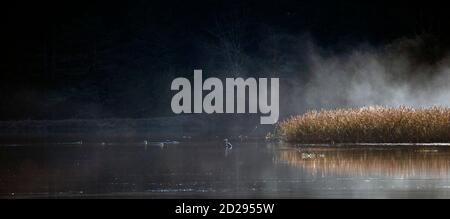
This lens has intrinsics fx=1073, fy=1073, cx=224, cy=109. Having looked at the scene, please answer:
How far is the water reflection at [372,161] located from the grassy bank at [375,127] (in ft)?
9.28

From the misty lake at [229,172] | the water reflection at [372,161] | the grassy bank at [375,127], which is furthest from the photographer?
the grassy bank at [375,127]

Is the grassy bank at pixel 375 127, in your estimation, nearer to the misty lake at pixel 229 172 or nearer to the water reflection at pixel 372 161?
the misty lake at pixel 229 172

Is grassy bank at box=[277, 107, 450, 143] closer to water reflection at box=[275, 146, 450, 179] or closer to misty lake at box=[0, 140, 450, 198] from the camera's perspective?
misty lake at box=[0, 140, 450, 198]

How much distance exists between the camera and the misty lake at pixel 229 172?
2292 centimetres

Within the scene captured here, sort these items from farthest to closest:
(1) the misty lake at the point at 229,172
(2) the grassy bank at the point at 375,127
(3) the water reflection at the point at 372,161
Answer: (2) the grassy bank at the point at 375,127
(3) the water reflection at the point at 372,161
(1) the misty lake at the point at 229,172

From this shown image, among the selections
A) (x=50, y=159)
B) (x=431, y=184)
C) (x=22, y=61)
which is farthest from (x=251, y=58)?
(x=431, y=184)

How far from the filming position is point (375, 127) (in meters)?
39.2

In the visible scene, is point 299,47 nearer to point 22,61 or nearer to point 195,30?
point 195,30

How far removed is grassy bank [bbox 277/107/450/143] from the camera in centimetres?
3822

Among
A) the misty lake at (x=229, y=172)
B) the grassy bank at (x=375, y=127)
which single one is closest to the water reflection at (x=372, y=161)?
the misty lake at (x=229, y=172)

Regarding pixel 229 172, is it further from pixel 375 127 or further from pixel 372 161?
pixel 375 127

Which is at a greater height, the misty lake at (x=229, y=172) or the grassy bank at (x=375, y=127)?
the grassy bank at (x=375, y=127)

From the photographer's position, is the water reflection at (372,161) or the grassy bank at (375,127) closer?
the water reflection at (372,161)
